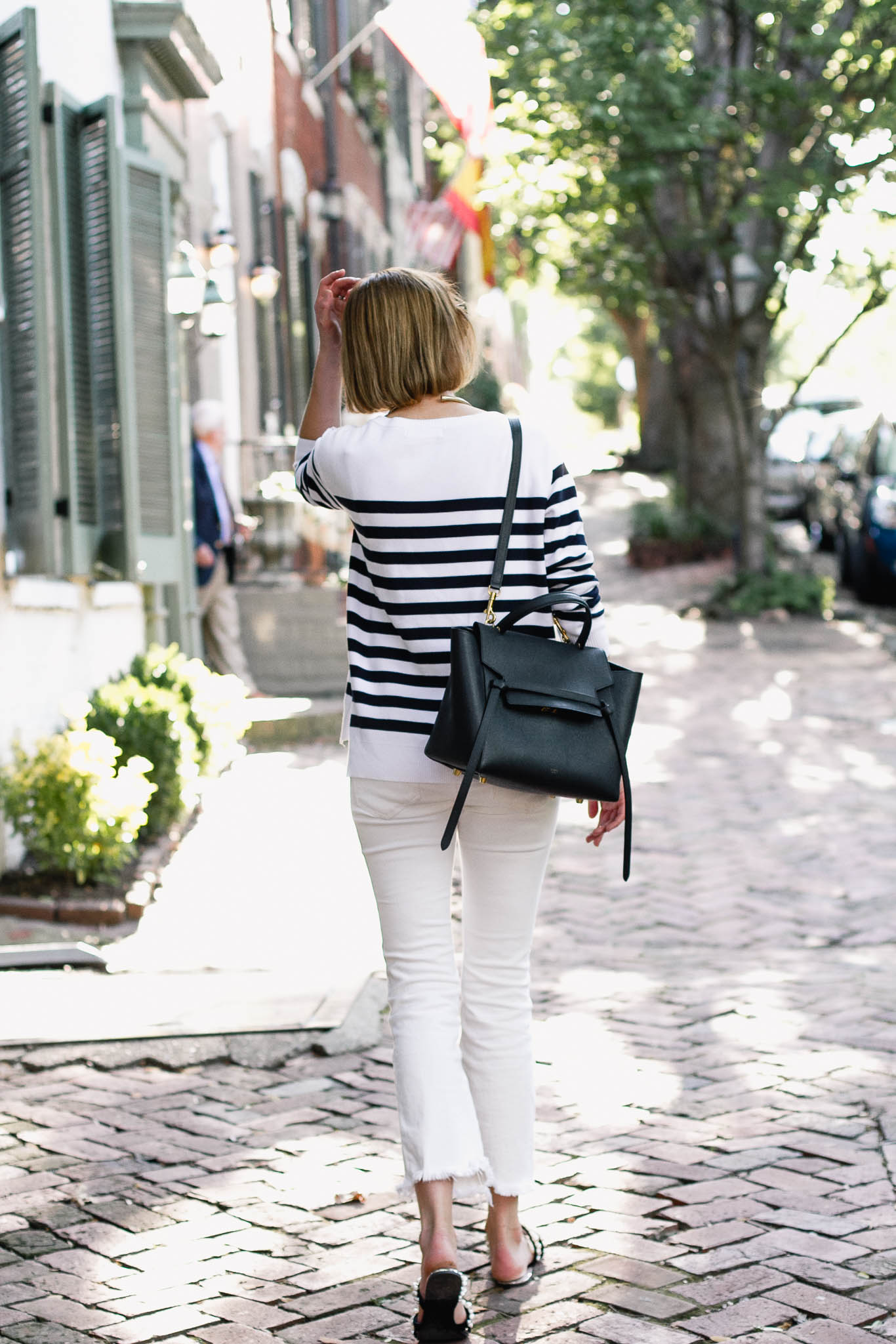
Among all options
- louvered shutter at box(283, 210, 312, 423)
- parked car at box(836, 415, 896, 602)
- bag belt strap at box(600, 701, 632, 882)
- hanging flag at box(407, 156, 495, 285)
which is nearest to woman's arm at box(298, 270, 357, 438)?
bag belt strap at box(600, 701, 632, 882)

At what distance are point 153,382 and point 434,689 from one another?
5.57 m

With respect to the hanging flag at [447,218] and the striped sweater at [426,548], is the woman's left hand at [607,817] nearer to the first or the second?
the striped sweater at [426,548]

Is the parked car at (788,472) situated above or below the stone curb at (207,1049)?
above

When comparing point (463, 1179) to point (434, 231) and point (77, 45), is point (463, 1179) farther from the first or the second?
point (434, 231)

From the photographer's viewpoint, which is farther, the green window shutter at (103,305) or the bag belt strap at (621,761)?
the green window shutter at (103,305)

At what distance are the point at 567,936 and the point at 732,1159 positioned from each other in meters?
2.23

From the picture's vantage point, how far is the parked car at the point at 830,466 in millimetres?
18578

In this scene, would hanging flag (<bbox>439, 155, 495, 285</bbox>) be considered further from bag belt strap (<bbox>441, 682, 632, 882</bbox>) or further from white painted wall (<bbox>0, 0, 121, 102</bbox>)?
bag belt strap (<bbox>441, 682, 632, 882</bbox>)

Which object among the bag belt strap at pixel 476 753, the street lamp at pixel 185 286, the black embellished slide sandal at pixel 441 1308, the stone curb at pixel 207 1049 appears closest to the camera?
the bag belt strap at pixel 476 753

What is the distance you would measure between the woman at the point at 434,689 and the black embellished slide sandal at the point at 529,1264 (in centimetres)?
16

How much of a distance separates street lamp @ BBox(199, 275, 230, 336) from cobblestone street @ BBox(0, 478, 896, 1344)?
5.05 meters

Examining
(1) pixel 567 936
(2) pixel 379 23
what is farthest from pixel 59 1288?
(2) pixel 379 23

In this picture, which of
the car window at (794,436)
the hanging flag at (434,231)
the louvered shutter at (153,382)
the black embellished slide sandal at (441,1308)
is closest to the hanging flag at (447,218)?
the hanging flag at (434,231)

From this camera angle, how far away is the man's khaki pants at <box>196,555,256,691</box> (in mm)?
10664
